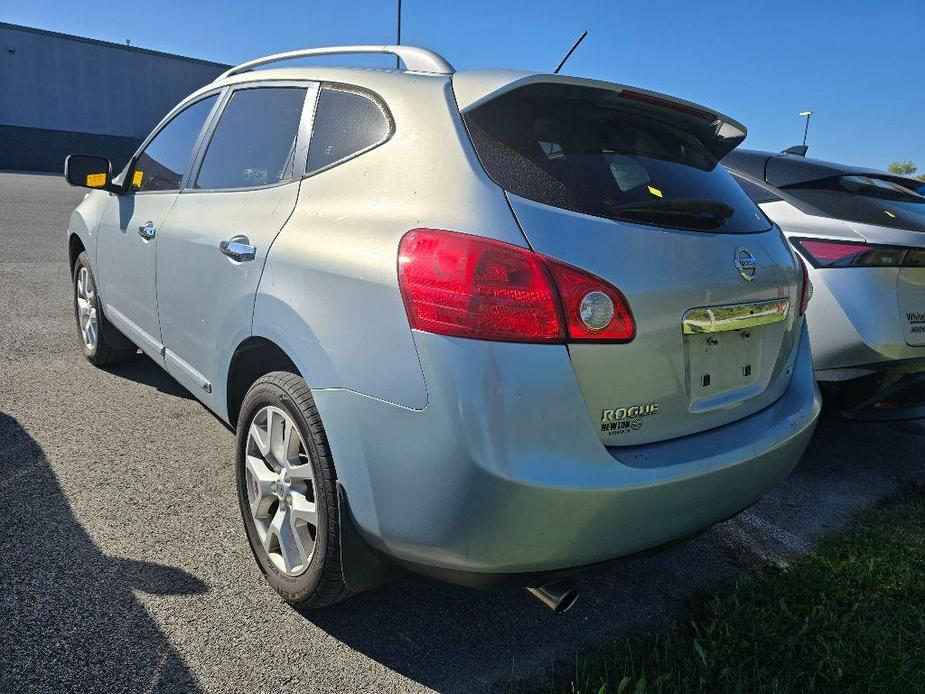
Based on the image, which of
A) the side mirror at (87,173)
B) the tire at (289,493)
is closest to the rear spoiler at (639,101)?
the tire at (289,493)

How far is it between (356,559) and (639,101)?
164 cm

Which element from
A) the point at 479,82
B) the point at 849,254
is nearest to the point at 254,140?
Answer: the point at 479,82

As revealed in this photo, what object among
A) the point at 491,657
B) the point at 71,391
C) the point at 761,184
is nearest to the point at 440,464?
the point at 491,657

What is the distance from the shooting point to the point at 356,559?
201 cm

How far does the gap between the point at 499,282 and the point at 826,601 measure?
1.74m

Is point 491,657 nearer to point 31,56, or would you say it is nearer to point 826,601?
point 826,601

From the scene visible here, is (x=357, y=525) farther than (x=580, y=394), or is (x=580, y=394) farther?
(x=357, y=525)

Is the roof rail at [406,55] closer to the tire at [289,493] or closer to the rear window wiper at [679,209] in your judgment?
the rear window wiper at [679,209]

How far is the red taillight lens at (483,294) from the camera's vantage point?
1.72 meters

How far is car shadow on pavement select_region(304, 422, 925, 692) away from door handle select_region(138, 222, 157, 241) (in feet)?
6.48

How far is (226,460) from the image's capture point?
3.41m

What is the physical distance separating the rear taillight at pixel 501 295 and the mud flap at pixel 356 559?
60 centimetres

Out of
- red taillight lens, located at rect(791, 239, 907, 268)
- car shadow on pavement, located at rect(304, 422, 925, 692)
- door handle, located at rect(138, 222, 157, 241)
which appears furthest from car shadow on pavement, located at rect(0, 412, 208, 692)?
red taillight lens, located at rect(791, 239, 907, 268)

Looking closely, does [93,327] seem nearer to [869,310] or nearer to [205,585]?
[205,585]
